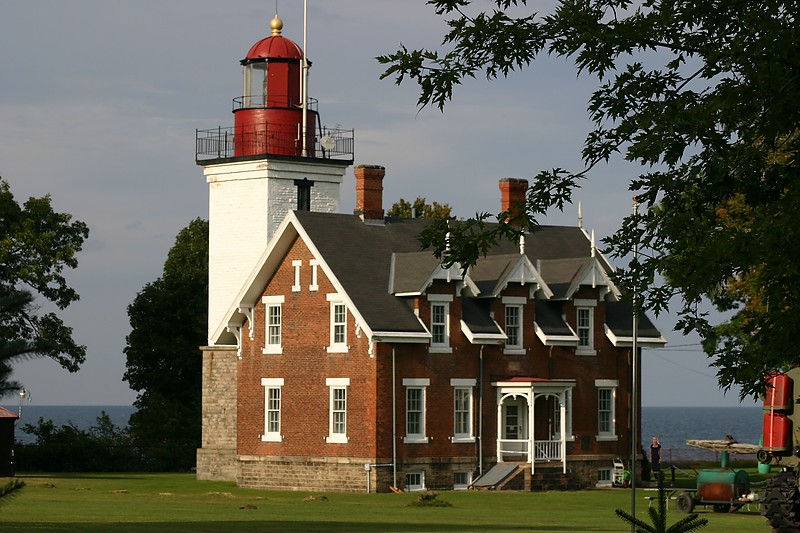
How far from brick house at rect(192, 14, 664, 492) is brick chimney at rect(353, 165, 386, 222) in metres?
0.05

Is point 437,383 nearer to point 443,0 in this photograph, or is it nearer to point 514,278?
point 514,278

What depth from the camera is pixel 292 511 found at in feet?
124

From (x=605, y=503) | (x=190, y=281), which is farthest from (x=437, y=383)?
(x=190, y=281)

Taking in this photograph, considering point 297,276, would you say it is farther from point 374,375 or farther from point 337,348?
point 374,375

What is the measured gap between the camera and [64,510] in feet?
113

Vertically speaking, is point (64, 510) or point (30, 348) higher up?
point (30, 348)

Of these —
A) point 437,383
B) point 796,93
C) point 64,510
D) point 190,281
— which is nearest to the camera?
point 796,93

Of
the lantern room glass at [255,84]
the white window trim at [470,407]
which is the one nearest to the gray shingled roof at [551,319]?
the white window trim at [470,407]

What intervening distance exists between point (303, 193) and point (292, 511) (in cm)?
2022

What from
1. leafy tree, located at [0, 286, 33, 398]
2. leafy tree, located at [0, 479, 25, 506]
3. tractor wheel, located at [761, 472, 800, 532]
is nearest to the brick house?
tractor wheel, located at [761, 472, 800, 532]

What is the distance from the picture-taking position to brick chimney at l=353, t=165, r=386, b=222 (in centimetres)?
5306

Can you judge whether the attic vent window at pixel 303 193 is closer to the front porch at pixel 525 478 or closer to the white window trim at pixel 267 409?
the white window trim at pixel 267 409

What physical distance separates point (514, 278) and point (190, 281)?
32398 millimetres

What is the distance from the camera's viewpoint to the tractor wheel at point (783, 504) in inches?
1079
